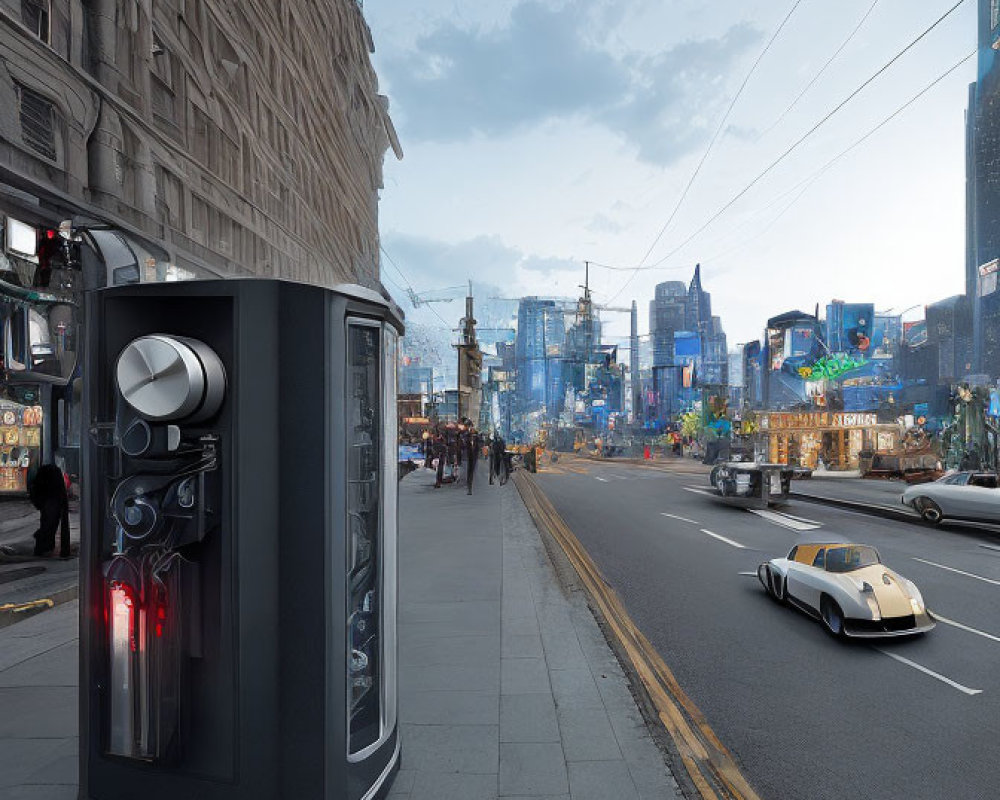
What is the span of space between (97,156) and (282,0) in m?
14.0

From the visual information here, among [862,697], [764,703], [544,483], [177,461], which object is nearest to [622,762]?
[764,703]

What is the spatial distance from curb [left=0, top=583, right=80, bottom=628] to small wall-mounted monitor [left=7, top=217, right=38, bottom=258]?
477 centimetres

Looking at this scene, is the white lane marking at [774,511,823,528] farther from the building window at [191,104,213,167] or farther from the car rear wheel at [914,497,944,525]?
the building window at [191,104,213,167]

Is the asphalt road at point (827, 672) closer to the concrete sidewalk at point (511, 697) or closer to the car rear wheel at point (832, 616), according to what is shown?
the car rear wheel at point (832, 616)

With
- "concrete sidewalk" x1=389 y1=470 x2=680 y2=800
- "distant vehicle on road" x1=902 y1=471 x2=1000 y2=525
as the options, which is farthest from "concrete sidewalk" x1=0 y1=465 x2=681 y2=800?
"distant vehicle on road" x1=902 y1=471 x2=1000 y2=525

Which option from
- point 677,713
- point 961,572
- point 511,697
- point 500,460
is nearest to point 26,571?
point 511,697

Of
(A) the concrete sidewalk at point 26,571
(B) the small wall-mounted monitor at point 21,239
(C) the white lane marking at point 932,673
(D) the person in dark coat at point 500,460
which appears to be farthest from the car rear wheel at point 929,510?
(B) the small wall-mounted monitor at point 21,239

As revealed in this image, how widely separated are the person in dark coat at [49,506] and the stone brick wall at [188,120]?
4.23m

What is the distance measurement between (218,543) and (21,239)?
26.4ft

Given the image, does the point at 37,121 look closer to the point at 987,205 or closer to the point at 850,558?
the point at 850,558

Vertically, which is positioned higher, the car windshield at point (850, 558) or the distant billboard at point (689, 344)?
the distant billboard at point (689, 344)

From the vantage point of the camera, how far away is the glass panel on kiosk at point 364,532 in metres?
2.66

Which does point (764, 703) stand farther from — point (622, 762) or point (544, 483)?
point (544, 483)

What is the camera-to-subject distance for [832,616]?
5.69 meters
